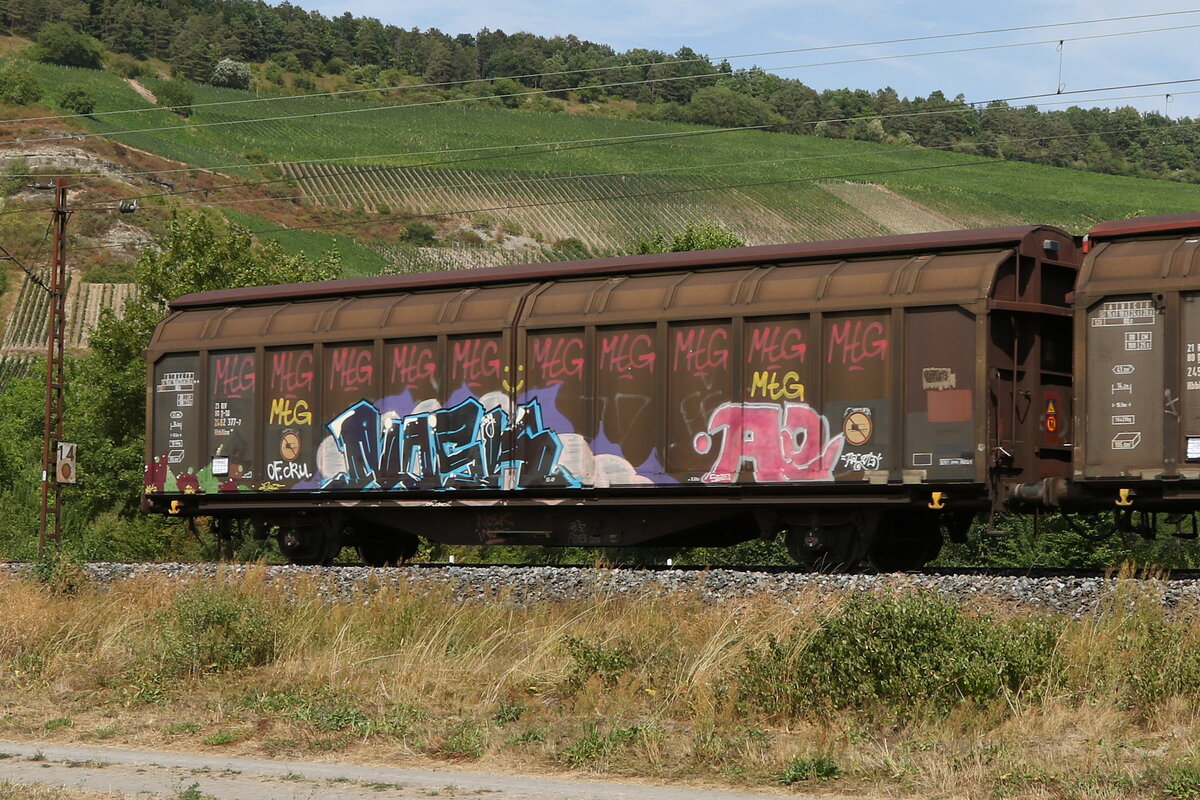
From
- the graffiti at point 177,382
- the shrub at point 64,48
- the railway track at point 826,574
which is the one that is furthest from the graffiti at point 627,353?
the shrub at point 64,48

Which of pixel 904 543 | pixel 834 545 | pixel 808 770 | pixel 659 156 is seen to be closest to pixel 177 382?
pixel 834 545

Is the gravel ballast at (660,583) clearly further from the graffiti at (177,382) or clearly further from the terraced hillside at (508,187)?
the terraced hillside at (508,187)

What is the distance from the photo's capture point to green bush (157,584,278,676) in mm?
12461

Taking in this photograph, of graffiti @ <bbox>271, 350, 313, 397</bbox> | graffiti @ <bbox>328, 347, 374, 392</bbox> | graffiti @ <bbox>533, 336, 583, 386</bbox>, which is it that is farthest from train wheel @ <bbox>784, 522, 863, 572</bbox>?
graffiti @ <bbox>271, 350, 313, 397</bbox>

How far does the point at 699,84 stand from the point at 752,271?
142m

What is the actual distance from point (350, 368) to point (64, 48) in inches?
5307

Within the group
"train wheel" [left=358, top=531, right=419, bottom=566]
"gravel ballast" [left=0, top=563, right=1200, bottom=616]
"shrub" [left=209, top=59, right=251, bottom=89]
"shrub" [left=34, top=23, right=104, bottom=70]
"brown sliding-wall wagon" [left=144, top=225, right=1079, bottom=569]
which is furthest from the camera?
"shrub" [left=209, top=59, right=251, bottom=89]

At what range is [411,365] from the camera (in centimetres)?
1698

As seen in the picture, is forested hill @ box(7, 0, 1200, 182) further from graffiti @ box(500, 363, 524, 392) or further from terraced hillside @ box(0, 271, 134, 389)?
graffiti @ box(500, 363, 524, 392)

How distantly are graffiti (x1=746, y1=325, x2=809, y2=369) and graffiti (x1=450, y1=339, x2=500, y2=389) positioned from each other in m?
3.27

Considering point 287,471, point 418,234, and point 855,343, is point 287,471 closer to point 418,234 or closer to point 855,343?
point 855,343

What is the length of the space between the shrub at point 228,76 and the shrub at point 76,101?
49403mm

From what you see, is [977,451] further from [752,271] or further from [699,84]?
[699,84]

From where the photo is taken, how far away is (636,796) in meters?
8.02
